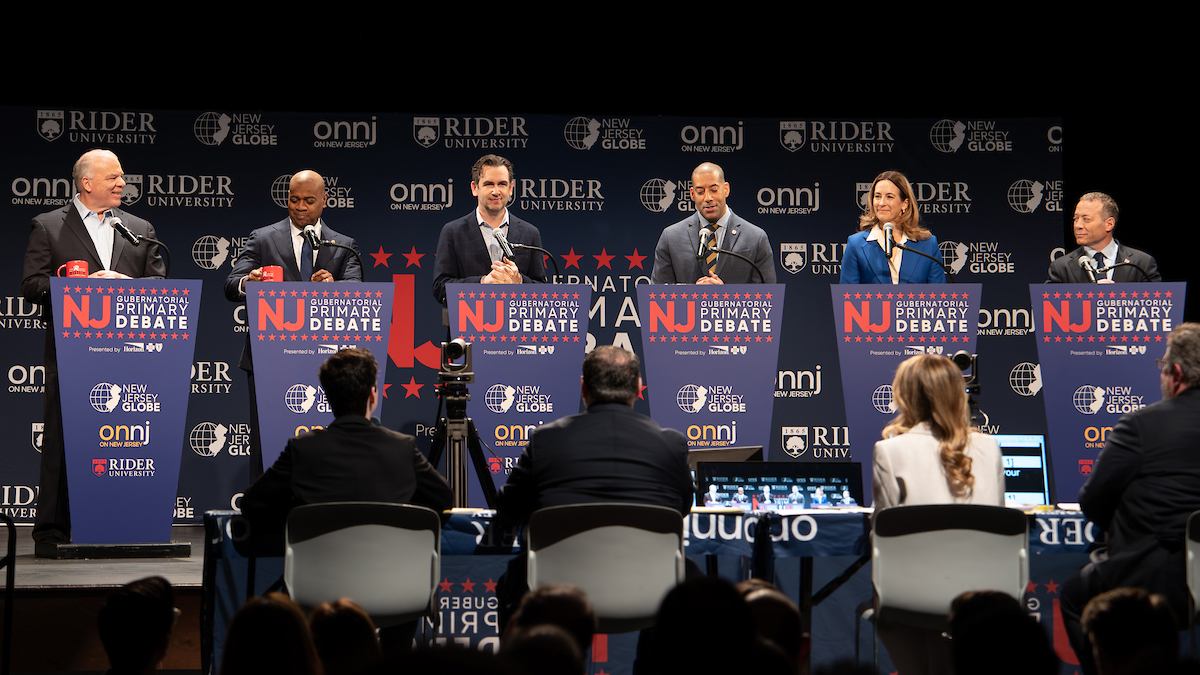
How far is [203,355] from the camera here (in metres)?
7.31

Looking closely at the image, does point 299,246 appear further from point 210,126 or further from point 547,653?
point 547,653

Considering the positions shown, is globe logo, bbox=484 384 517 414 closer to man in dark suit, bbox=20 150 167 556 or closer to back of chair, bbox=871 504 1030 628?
man in dark suit, bbox=20 150 167 556

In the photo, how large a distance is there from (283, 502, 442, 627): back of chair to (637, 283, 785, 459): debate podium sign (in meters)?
1.87

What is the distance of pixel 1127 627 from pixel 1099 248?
162 inches

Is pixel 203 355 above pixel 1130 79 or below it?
below

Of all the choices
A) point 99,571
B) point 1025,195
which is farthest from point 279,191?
point 1025,195

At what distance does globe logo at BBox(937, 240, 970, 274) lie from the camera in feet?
25.0

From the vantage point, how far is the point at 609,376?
3633 millimetres

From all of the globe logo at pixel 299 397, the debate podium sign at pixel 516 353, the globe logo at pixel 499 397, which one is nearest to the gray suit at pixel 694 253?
the debate podium sign at pixel 516 353

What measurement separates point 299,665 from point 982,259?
648cm

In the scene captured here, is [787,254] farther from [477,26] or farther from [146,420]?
[146,420]

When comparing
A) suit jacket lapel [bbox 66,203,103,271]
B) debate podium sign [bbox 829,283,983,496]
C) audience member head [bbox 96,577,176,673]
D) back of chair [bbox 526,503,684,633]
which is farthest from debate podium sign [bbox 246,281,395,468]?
audience member head [bbox 96,577,176,673]

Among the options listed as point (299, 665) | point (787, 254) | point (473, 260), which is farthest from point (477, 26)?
point (299, 665)

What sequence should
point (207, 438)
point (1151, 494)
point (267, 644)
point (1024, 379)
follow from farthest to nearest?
point (1024, 379), point (207, 438), point (1151, 494), point (267, 644)
